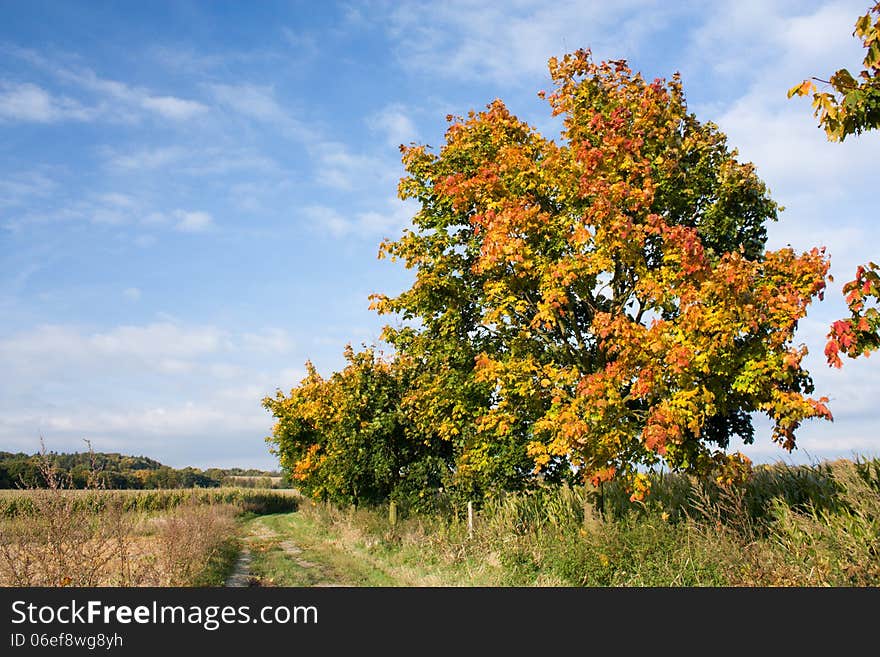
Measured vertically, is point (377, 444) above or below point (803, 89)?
below

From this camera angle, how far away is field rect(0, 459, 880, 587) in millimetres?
9000

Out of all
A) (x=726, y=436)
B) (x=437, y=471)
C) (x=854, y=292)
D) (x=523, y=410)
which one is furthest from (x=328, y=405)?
(x=854, y=292)

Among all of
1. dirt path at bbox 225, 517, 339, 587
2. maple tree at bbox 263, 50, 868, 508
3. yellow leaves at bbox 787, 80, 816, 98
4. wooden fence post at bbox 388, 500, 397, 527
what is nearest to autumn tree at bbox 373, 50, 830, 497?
maple tree at bbox 263, 50, 868, 508

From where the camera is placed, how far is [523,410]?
43.8 feet

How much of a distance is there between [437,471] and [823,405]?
42.0 feet

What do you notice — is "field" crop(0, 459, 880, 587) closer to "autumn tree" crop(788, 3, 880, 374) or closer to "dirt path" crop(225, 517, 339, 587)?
"dirt path" crop(225, 517, 339, 587)

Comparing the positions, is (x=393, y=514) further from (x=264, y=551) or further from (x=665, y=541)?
(x=665, y=541)

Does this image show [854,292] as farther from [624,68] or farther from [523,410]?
[624,68]

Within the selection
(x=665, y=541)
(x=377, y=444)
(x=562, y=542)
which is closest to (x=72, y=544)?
(x=562, y=542)

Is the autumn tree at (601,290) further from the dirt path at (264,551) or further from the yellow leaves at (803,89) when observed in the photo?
the dirt path at (264,551)

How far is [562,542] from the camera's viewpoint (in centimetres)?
1287

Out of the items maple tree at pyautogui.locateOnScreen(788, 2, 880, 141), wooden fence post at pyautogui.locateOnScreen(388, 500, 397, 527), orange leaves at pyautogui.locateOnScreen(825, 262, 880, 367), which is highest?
maple tree at pyautogui.locateOnScreen(788, 2, 880, 141)

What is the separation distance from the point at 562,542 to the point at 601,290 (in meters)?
5.53

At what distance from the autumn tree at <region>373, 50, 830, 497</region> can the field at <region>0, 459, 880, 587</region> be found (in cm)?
125
